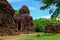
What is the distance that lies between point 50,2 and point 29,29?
18248 millimetres

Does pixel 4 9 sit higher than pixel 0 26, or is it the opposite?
pixel 4 9

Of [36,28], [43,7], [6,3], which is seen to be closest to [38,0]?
[43,7]

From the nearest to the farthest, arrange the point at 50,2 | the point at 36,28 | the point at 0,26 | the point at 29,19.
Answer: the point at 0,26 → the point at 50,2 → the point at 29,19 → the point at 36,28

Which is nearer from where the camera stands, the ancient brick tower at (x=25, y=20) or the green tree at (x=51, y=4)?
the green tree at (x=51, y=4)

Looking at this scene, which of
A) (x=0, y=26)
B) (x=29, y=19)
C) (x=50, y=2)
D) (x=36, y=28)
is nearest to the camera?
(x=0, y=26)

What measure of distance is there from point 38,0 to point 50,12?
2.59 metres

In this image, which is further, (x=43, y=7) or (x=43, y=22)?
(x=43, y=22)

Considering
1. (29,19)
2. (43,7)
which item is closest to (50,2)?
(43,7)

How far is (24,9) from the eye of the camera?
164ft

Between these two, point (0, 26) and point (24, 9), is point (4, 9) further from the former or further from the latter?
point (24, 9)

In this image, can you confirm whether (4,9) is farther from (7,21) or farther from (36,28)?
A: (36,28)

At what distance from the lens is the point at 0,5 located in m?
26.0

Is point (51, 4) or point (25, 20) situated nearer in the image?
point (51, 4)

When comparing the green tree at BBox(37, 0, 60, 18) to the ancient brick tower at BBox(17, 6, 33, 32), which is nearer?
the green tree at BBox(37, 0, 60, 18)
